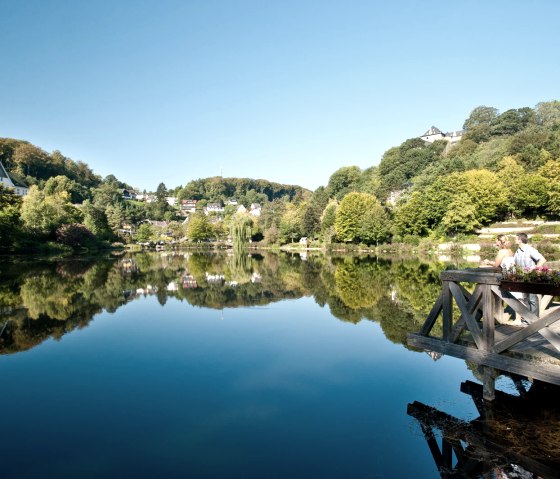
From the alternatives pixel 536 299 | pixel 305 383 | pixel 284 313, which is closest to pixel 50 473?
pixel 305 383

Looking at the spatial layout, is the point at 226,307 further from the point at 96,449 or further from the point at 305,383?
the point at 96,449

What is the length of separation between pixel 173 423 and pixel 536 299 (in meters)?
7.97

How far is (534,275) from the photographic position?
673cm

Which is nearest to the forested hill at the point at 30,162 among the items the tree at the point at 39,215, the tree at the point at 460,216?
the tree at the point at 39,215

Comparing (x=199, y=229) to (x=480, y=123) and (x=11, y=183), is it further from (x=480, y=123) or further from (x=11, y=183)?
(x=480, y=123)

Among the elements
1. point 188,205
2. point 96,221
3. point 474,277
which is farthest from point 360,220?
point 188,205

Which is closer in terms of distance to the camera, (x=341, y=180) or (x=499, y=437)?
(x=499, y=437)

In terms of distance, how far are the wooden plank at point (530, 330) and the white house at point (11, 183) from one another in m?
103

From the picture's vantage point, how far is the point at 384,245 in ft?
198

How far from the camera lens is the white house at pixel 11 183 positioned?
9089 cm

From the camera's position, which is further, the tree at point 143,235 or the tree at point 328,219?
the tree at point 143,235

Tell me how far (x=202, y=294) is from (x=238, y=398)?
15089mm

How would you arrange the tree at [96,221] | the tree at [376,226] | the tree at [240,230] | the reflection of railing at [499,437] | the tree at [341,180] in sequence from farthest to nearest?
1. the tree at [341,180]
2. the tree at [240,230]
3. the tree at [96,221]
4. the tree at [376,226]
5. the reflection of railing at [499,437]

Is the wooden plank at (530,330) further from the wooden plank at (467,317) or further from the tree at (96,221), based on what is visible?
the tree at (96,221)
